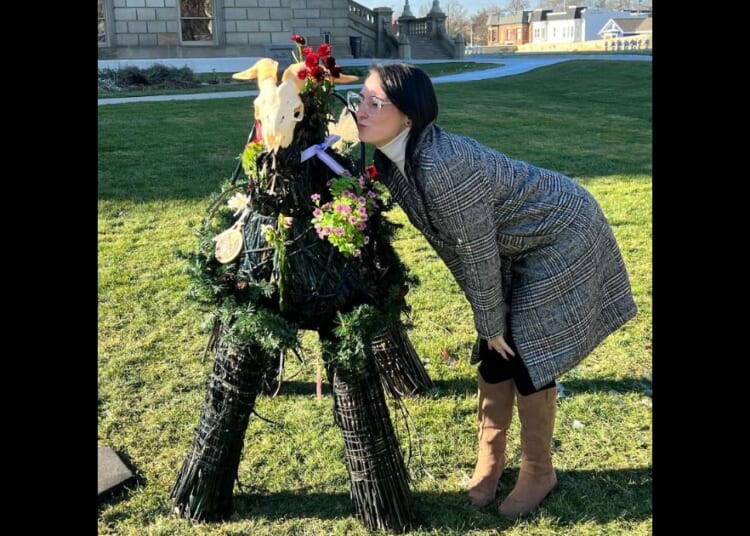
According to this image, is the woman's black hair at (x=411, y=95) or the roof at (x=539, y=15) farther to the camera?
the roof at (x=539, y=15)

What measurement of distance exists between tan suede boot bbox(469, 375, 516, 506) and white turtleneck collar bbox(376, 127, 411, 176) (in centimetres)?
103

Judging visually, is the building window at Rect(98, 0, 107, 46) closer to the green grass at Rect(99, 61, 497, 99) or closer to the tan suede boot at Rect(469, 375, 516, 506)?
the green grass at Rect(99, 61, 497, 99)

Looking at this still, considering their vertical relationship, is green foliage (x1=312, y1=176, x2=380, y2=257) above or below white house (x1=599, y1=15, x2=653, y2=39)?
below

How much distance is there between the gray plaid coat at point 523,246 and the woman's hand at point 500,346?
0.10ft

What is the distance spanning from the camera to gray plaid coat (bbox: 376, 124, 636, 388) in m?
2.30

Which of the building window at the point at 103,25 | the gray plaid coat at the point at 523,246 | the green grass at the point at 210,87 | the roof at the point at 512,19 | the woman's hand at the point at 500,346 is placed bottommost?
the woman's hand at the point at 500,346

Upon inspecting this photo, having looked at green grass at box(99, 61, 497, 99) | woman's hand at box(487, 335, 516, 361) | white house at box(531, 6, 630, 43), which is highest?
white house at box(531, 6, 630, 43)

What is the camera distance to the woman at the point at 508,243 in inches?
90.0

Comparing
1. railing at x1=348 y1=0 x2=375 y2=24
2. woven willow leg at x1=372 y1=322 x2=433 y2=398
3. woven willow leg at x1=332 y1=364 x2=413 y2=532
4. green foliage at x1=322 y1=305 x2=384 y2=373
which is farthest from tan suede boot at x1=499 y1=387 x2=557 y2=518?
railing at x1=348 y1=0 x2=375 y2=24

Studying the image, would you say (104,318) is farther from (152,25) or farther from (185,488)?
(152,25)

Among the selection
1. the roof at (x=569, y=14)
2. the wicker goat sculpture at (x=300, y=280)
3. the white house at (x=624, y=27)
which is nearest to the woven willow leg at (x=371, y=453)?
the wicker goat sculpture at (x=300, y=280)

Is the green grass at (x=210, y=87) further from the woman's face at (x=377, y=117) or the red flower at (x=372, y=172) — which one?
the woman's face at (x=377, y=117)

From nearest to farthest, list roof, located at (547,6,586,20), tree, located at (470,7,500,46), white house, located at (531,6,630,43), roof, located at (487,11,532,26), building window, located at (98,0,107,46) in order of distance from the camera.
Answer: building window, located at (98,0,107,46) < white house, located at (531,6,630,43) < roof, located at (547,6,586,20) < roof, located at (487,11,532,26) < tree, located at (470,7,500,46)

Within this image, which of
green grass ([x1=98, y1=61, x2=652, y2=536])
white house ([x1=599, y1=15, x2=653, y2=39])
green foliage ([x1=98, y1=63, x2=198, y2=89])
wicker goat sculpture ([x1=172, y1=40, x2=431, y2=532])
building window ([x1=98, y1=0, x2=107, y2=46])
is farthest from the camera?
white house ([x1=599, y1=15, x2=653, y2=39])
